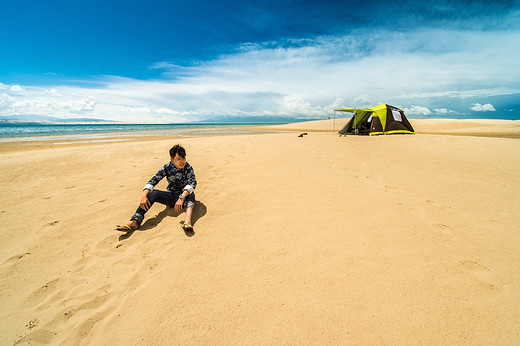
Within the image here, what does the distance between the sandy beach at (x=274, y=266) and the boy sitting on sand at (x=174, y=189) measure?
27 centimetres

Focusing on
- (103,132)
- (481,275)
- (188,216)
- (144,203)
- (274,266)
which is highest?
(103,132)

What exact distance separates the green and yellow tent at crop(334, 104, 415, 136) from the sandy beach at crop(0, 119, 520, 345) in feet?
43.5

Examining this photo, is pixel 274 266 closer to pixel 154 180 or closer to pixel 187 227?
pixel 187 227

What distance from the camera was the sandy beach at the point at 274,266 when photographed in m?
2.00

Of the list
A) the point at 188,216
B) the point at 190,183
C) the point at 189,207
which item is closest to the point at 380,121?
the point at 190,183

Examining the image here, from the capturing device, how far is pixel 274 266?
108 inches

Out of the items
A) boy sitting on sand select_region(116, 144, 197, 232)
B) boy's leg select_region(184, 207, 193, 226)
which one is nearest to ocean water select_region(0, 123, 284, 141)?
boy sitting on sand select_region(116, 144, 197, 232)

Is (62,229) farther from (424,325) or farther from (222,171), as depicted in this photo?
(424,325)

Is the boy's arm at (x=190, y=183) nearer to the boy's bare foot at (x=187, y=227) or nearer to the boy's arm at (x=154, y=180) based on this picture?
the boy's arm at (x=154, y=180)

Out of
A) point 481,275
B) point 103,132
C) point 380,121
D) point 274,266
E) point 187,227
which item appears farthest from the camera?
point 103,132

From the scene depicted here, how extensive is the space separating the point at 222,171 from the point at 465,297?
6.07m

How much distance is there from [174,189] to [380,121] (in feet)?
60.6

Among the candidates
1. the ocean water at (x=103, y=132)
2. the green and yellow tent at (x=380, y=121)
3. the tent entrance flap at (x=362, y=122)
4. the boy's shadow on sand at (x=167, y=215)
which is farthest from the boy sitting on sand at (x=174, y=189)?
the ocean water at (x=103, y=132)

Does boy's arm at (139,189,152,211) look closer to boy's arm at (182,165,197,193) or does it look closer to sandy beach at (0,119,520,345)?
sandy beach at (0,119,520,345)
